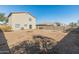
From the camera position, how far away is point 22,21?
10578mm

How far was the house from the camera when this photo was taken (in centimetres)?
1055

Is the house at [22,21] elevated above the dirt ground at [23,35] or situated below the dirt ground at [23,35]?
above

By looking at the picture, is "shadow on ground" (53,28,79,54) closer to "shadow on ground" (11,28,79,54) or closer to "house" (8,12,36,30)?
"shadow on ground" (11,28,79,54)

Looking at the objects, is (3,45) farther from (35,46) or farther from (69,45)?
(69,45)

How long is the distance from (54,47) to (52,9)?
0.54 m

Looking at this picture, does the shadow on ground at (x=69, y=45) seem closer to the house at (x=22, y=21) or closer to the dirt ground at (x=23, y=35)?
the dirt ground at (x=23, y=35)

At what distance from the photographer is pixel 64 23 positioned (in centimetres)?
1059

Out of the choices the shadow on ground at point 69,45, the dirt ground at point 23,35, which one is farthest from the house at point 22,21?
the shadow on ground at point 69,45

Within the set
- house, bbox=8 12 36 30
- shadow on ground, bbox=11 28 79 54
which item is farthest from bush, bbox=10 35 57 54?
house, bbox=8 12 36 30

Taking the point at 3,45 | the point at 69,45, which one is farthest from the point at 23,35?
the point at 69,45

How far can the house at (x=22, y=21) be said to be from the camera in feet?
34.6
